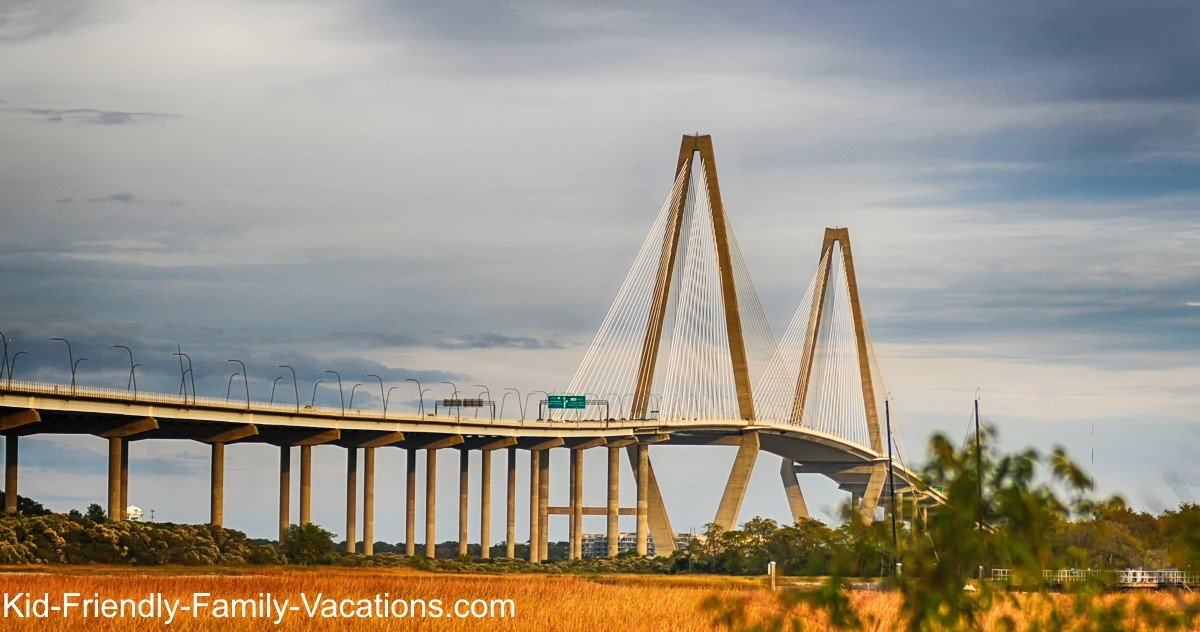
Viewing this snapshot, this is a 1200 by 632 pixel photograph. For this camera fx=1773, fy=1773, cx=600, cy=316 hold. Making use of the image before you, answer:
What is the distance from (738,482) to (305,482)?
32.2 m

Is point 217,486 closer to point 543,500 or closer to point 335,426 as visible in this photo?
point 335,426

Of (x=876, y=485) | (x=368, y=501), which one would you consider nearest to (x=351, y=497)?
(x=368, y=501)

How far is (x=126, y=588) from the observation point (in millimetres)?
39281

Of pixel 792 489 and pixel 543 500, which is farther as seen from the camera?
pixel 792 489

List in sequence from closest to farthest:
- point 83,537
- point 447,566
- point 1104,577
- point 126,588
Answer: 1. point 1104,577
2. point 126,588
3. point 83,537
4. point 447,566

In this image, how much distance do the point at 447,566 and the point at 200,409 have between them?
14.6 metres

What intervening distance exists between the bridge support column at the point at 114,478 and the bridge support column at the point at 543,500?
41.7m

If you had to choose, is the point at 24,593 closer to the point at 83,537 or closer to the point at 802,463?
the point at 83,537

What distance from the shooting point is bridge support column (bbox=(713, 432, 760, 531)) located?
4498 inches

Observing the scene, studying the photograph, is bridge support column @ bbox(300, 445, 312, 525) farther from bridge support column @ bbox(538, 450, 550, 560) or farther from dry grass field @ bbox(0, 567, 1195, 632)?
dry grass field @ bbox(0, 567, 1195, 632)

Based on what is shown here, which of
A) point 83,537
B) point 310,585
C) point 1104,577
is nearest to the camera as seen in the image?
point 1104,577

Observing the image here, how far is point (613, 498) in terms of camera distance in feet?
398

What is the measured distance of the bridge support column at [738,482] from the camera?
375ft

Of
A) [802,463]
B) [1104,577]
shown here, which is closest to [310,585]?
[1104,577]
